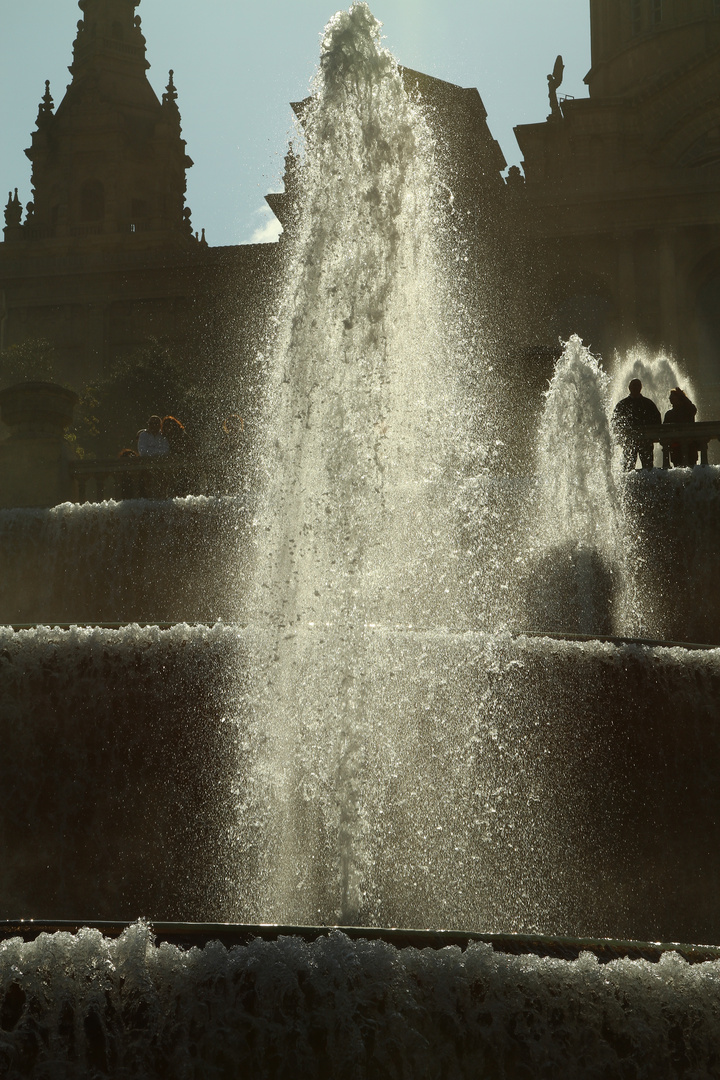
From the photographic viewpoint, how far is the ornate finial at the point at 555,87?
38.4 m

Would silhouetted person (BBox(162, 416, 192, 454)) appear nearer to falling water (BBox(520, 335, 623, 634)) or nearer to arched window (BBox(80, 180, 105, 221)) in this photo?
Result: falling water (BBox(520, 335, 623, 634))

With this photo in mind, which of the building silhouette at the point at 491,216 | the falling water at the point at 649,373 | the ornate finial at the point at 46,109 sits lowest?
the falling water at the point at 649,373

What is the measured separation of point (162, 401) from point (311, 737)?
26.1 m

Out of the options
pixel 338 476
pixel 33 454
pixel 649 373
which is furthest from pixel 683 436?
pixel 649 373

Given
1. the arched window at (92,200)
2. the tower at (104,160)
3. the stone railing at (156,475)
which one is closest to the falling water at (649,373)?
the stone railing at (156,475)

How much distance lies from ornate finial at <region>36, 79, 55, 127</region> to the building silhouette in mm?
88

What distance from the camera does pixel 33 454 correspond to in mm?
12297

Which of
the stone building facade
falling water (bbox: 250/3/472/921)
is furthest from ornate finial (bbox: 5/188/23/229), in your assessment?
falling water (bbox: 250/3/472/921)

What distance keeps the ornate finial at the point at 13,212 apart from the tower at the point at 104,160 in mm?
45

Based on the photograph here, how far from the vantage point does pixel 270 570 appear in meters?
5.93

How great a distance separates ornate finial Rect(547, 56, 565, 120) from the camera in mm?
38375

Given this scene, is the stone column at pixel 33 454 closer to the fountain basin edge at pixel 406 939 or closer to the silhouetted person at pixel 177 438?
the silhouetted person at pixel 177 438

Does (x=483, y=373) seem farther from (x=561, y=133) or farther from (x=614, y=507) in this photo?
(x=561, y=133)

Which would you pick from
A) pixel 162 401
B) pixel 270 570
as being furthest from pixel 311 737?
pixel 162 401
